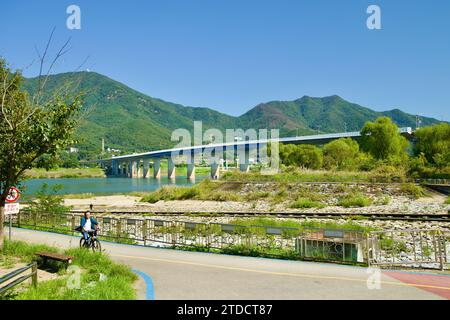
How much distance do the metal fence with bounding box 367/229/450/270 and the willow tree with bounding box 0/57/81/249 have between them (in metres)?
9.78

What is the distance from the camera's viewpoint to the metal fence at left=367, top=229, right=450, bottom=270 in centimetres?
1107

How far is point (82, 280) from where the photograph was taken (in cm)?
884

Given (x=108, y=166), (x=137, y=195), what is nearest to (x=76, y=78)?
(x=137, y=195)

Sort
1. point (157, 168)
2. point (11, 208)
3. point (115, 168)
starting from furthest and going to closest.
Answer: point (115, 168), point (157, 168), point (11, 208)

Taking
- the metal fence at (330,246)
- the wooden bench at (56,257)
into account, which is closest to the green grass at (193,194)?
the metal fence at (330,246)

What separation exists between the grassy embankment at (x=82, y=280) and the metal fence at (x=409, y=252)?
22.6 feet

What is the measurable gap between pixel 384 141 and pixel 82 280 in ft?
232

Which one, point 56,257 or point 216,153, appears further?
point 216,153

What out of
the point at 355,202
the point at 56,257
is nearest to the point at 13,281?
the point at 56,257

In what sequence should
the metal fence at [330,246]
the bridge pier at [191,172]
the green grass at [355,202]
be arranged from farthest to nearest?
the bridge pier at [191,172] → the green grass at [355,202] → the metal fence at [330,246]

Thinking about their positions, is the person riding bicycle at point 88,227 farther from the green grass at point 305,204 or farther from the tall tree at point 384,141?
the tall tree at point 384,141

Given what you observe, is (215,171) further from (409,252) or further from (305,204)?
(409,252)

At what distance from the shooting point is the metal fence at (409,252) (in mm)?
11070

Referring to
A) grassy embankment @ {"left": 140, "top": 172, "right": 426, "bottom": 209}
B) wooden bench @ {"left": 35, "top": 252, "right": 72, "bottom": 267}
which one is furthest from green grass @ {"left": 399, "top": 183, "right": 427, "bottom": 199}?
wooden bench @ {"left": 35, "top": 252, "right": 72, "bottom": 267}
